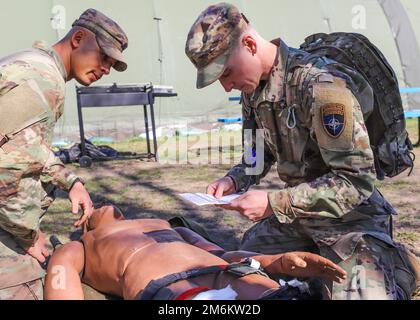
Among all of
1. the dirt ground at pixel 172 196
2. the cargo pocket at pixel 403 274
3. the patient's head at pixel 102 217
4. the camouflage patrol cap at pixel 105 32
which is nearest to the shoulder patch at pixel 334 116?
the cargo pocket at pixel 403 274

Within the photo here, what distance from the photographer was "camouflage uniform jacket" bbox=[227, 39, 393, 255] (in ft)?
7.69

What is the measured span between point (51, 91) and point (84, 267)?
0.99 metres

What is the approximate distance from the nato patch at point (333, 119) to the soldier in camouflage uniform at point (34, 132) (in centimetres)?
120

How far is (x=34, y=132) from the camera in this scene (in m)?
2.58

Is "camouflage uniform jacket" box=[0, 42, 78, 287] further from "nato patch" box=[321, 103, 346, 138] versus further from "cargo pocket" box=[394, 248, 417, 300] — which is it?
"cargo pocket" box=[394, 248, 417, 300]

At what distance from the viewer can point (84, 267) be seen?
120 inches

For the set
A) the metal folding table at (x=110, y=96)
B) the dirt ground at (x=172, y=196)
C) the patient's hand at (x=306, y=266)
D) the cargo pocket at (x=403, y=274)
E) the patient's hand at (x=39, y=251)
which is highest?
the metal folding table at (x=110, y=96)

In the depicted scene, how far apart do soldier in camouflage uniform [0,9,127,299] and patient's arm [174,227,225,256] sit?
1.85 feet

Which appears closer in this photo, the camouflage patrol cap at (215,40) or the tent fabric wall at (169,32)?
the camouflage patrol cap at (215,40)

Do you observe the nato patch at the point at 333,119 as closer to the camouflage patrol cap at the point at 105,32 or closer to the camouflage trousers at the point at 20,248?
the camouflage patrol cap at the point at 105,32

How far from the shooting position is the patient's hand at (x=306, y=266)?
86.0 inches

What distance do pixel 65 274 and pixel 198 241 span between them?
761 millimetres
